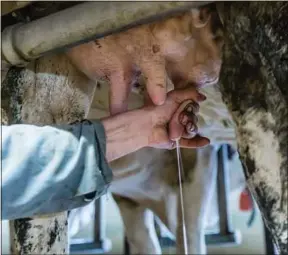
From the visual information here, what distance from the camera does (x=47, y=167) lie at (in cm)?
53

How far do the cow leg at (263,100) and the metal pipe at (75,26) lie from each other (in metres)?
0.05

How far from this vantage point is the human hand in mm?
670

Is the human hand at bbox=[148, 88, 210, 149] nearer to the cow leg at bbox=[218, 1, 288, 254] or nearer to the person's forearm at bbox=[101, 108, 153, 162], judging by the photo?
the person's forearm at bbox=[101, 108, 153, 162]

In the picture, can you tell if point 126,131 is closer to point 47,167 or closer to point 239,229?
point 47,167

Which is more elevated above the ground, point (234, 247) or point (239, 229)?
point (239, 229)

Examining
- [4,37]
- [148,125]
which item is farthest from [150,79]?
[4,37]

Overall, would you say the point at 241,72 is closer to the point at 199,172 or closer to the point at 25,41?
the point at 25,41

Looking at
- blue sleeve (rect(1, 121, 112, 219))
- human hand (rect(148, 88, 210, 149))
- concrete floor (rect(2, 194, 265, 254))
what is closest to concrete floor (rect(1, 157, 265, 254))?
concrete floor (rect(2, 194, 265, 254))

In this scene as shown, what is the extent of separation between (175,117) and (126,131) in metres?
0.06

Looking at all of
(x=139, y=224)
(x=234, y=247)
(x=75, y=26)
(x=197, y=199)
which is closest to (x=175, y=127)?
(x=75, y=26)

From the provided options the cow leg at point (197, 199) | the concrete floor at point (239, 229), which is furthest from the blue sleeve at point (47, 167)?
the concrete floor at point (239, 229)

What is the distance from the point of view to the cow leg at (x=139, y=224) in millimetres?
1820

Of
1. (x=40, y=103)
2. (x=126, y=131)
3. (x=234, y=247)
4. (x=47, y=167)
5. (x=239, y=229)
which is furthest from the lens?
(x=239, y=229)

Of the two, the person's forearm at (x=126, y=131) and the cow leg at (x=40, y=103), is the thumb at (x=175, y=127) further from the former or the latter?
the cow leg at (x=40, y=103)
